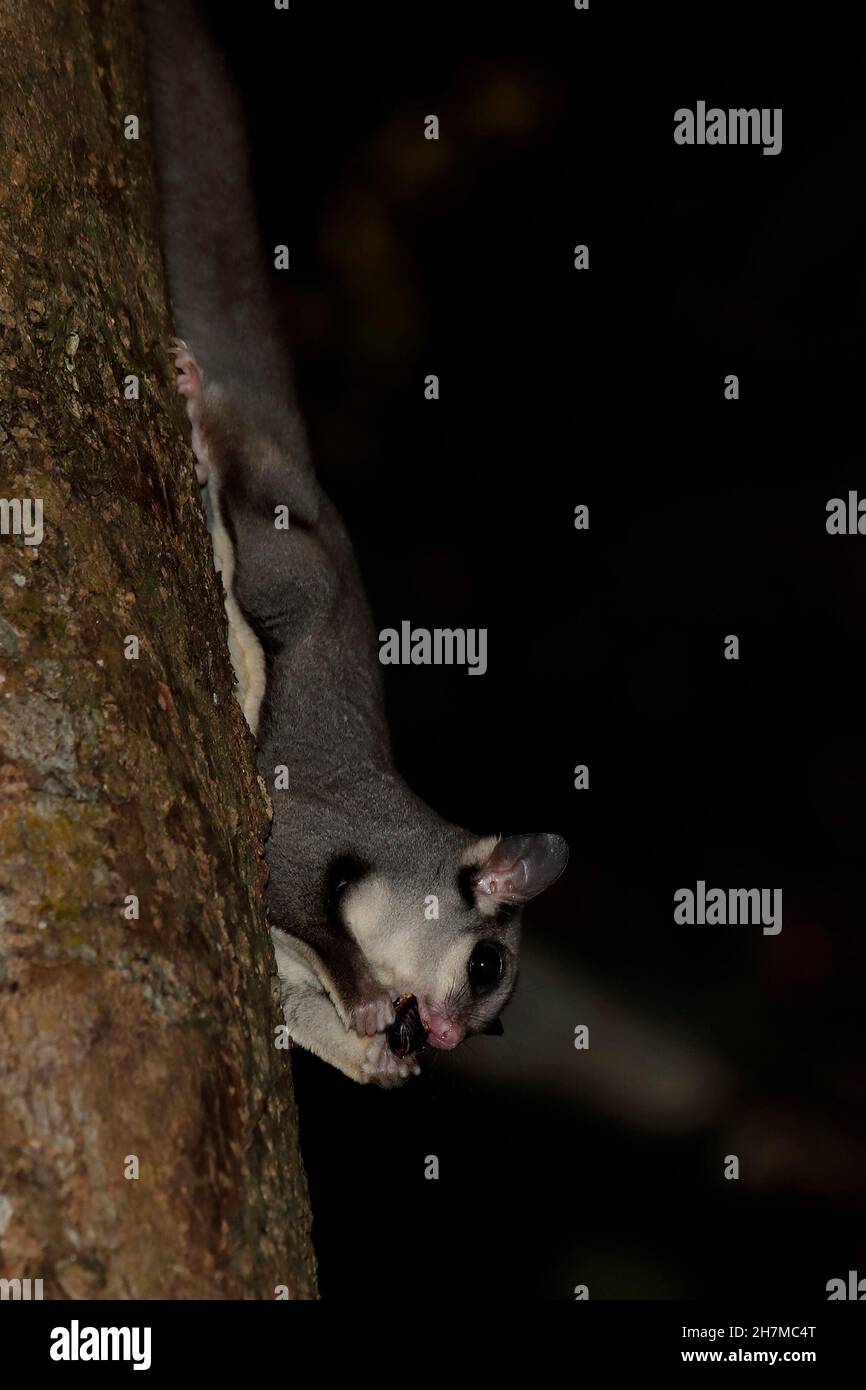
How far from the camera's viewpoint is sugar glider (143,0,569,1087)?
416cm

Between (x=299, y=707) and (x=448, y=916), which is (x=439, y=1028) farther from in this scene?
(x=299, y=707)

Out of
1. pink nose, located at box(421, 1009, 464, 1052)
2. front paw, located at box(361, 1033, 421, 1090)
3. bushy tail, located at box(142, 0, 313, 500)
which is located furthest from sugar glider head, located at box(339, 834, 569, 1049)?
bushy tail, located at box(142, 0, 313, 500)

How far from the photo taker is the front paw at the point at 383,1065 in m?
4.19

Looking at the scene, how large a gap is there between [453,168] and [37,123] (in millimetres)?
5990

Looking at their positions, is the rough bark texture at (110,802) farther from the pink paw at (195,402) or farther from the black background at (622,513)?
the black background at (622,513)

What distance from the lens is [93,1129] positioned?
5.61 ft

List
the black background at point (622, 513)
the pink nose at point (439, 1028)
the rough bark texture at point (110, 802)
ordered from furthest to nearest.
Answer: the black background at point (622, 513)
the pink nose at point (439, 1028)
the rough bark texture at point (110, 802)

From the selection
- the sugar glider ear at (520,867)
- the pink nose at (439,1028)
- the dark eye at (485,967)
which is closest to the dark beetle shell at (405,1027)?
the pink nose at (439,1028)

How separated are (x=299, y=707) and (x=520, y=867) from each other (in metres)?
0.91

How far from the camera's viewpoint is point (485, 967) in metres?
4.38

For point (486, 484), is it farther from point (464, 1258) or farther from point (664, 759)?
point (464, 1258)

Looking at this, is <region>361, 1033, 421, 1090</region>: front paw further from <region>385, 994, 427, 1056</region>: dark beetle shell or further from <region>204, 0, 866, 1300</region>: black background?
<region>204, 0, 866, 1300</region>: black background

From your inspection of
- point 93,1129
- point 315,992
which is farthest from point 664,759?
point 93,1129

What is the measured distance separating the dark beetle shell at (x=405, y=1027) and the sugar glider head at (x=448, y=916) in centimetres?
4
